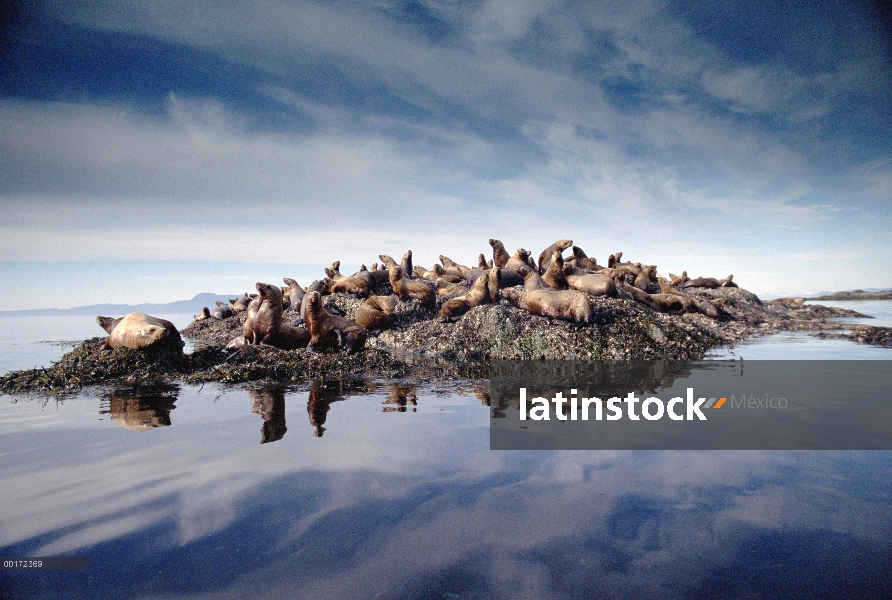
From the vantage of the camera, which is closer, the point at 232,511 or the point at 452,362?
the point at 232,511

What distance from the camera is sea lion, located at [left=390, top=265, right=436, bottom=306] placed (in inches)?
562

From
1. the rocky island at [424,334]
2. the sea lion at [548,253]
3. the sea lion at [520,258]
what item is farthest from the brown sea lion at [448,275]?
the sea lion at [548,253]

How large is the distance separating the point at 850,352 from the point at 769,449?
30.4ft

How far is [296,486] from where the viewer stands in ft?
12.1

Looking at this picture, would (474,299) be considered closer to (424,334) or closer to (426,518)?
(424,334)

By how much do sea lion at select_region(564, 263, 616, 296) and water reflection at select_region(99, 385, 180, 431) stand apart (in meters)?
11.5

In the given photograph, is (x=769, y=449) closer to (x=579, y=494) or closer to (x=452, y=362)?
(x=579, y=494)

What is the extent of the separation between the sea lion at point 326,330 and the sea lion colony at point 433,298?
3cm

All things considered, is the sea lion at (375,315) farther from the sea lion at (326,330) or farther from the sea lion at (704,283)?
the sea lion at (704,283)

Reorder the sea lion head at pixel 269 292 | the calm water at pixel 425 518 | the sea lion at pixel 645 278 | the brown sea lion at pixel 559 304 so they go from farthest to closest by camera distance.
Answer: the sea lion at pixel 645 278, the brown sea lion at pixel 559 304, the sea lion head at pixel 269 292, the calm water at pixel 425 518

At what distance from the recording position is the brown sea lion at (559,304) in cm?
1186

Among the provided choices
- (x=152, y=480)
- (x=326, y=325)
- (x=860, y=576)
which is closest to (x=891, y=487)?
(x=860, y=576)

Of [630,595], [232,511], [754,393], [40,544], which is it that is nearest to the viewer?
[630,595]

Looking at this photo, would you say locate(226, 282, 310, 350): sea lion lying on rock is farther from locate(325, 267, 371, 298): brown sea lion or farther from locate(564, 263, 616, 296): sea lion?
locate(564, 263, 616, 296): sea lion
